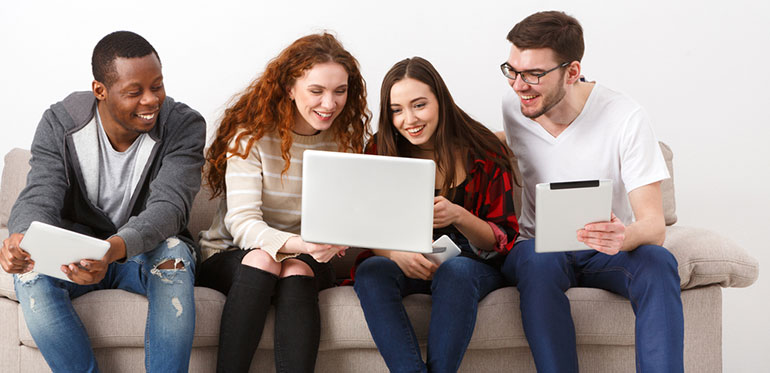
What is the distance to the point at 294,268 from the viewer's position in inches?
79.8

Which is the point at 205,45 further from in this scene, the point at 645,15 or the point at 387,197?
the point at 645,15

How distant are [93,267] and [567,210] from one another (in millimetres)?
1128

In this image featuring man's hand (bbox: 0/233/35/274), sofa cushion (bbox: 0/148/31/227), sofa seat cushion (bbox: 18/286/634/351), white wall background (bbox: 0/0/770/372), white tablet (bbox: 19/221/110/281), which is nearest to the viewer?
white tablet (bbox: 19/221/110/281)

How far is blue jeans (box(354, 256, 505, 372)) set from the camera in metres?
1.91

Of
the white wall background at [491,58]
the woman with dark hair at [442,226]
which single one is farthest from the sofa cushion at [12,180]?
the woman with dark hair at [442,226]

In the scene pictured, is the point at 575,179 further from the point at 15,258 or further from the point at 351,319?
the point at 15,258

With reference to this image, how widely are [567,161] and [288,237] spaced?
808 millimetres

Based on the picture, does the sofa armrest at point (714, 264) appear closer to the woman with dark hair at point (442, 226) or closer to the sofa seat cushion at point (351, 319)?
the sofa seat cushion at point (351, 319)

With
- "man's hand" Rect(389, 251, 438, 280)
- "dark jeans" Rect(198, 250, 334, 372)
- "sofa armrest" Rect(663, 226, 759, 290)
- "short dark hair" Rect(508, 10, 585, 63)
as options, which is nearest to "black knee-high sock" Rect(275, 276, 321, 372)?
"dark jeans" Rect(198, 250, 334, 372)

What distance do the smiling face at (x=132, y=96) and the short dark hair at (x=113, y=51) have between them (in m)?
0.01

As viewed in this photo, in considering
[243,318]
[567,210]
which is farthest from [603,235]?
[243,318]

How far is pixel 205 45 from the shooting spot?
2.89m

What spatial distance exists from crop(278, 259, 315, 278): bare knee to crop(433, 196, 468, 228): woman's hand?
36 cm

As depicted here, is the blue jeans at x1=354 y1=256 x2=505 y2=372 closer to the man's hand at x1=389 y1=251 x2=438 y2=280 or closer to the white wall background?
the man's hand at x1=389 y1=251 x2=438 y2=280
